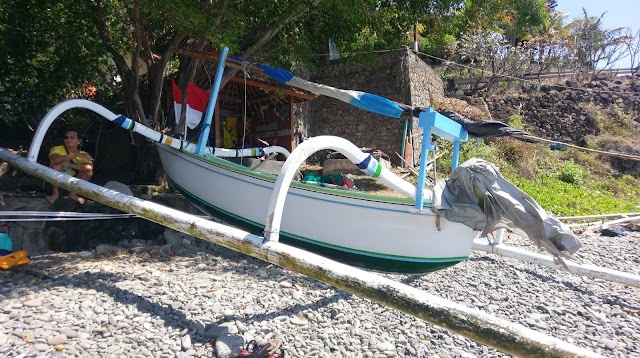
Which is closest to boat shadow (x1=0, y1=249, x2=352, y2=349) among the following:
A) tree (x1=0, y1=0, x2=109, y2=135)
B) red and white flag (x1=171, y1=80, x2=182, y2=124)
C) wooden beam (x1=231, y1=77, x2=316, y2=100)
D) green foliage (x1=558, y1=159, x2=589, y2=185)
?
red and white flag (x1=171, y1=80, x2=182, y2=124)

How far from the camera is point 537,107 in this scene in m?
21.1

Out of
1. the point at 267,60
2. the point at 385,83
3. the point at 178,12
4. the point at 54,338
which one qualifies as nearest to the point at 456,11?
the point at 267,60

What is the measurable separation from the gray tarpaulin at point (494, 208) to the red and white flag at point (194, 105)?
3.80 metres

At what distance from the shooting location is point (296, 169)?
390 centimetres

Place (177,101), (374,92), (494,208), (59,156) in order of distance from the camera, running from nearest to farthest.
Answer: (494,208) → (59,156) → (177,101) → (374,92)

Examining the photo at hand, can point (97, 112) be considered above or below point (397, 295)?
above

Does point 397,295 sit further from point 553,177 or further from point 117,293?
point 553,177

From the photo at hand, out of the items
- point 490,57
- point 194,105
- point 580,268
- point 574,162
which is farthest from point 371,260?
point 490,57

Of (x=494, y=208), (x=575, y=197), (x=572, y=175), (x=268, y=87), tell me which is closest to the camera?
(x=494, y=208)

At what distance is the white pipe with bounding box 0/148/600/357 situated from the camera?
262 cm

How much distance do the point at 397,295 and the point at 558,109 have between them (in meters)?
21.8

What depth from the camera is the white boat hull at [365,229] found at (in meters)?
4.56

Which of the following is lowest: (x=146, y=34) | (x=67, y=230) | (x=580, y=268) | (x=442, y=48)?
(x=67, y=230)

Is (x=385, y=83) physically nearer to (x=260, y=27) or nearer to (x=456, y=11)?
(x=456, y=11)
